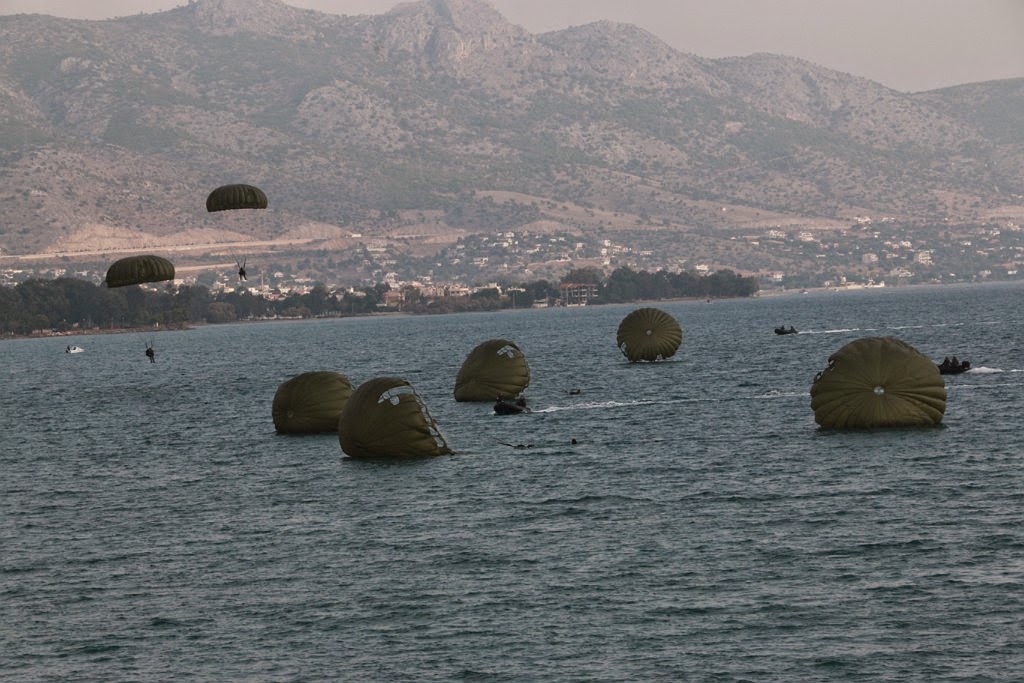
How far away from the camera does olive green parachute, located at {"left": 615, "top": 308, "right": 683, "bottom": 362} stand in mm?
145250

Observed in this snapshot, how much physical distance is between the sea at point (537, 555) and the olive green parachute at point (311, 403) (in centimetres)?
149

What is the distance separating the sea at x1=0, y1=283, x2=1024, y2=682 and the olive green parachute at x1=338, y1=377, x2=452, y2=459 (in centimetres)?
103

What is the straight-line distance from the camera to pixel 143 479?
74.2 m

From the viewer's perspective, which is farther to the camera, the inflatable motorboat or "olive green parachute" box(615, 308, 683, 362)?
"olive green parachute" box(615, 308, 683, 362)

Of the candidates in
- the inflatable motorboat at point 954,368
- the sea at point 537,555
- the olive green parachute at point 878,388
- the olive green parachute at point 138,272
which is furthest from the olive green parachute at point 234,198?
the inflatable motorboat at point 954,368

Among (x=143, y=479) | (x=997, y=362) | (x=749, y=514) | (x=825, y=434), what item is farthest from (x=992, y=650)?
(x=997, y=362)

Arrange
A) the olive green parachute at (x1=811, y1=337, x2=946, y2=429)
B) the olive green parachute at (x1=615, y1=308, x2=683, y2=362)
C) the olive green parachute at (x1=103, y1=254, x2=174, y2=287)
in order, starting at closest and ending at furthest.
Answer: the olive green parachute at (x1=811, y1=337, x2=946, y2=429), the olive green parachute at (x1=103, y1=254, x2=174, y2=287), the olive green parachute at (x1=615, y1=308, x2=683, y2=362)

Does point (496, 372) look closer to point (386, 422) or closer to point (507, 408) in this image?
point (507, 408)

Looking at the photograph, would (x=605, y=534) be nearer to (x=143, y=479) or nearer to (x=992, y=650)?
(x=992, y=650)

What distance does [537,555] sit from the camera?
48.6m

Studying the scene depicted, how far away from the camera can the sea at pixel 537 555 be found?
3691 cm

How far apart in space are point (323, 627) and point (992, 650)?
645 inches

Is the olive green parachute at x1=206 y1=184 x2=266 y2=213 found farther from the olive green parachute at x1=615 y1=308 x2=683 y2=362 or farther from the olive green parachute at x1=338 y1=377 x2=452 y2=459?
the olive green parachute at x1=615 y1=308 x2=683 y2=362

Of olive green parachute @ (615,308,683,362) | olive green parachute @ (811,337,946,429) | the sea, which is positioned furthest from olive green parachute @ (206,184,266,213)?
olive green parachute @ (615,308,683,362)
